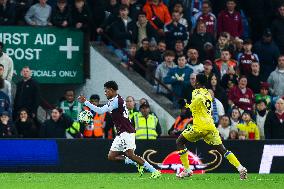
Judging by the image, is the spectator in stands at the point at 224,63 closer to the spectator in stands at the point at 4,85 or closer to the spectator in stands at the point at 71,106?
the spectator in stands at the point at 71,106

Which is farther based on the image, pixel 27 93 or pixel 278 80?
pixel 278 80

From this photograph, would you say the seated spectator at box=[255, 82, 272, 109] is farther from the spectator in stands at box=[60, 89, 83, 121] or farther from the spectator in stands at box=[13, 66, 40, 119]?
the spectator in stands at box=[13, 66, 40, 119]

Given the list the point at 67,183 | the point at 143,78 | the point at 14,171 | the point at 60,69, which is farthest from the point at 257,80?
the point at 67,183

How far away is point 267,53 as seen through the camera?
28.1 m

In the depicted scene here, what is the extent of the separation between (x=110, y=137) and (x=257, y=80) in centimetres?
423

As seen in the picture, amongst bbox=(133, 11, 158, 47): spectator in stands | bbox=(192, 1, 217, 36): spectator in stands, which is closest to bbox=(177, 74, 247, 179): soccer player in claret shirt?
bbox=(133, 11, 158, 47): spectator in stands

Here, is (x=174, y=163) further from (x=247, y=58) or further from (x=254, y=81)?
(x=247, y=58)

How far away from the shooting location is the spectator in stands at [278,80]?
27.0 m

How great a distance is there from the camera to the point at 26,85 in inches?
1019

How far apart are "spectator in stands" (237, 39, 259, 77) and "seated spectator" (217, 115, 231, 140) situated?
8.59ft

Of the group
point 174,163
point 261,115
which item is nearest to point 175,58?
point 261,115

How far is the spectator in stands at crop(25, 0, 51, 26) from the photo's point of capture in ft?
88.4

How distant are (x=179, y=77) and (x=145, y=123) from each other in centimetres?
181

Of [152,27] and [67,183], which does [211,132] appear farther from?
[152,27]
